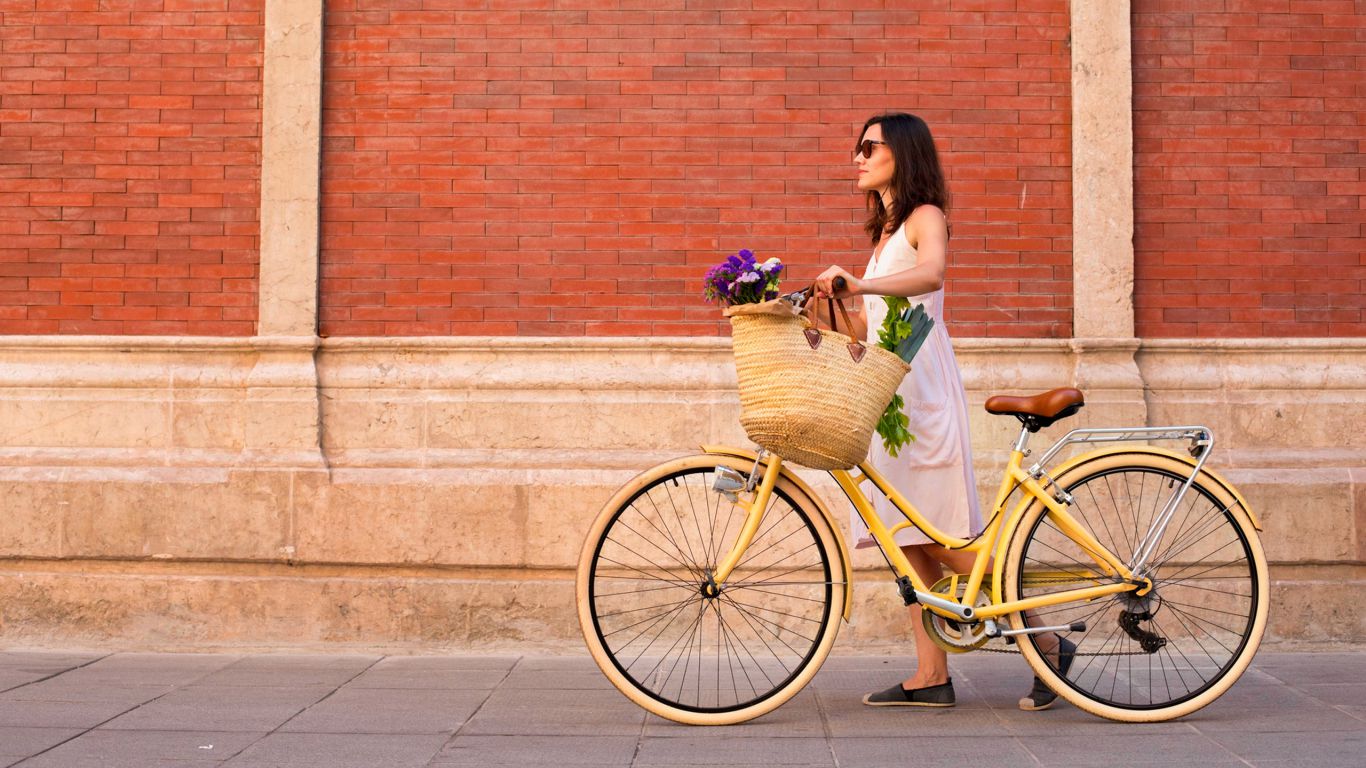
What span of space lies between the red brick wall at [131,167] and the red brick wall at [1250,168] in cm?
444

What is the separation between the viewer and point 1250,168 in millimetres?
6602

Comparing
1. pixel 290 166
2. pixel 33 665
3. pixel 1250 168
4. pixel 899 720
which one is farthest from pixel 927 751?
pixel 290 166

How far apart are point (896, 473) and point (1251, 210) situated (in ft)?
9.85

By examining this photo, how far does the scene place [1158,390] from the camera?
6.47 metres

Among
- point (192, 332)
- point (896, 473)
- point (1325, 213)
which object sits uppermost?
point (1325, 213)

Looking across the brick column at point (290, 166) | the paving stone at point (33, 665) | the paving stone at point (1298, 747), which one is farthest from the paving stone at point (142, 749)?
the paving stone at point (1298, 747)

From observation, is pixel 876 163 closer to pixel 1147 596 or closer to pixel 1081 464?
pixel 1081 464

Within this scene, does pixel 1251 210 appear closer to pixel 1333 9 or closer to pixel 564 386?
pixel 1333 9

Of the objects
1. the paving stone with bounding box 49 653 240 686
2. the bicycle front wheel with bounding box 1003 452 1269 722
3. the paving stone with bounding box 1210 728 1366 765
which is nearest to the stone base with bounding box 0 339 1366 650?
the paving stone with bounding box 49 653 240 686

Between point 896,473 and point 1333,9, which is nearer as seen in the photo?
point 896,473

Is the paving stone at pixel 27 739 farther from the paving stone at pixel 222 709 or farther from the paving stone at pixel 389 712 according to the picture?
the paving stone at pixel 389 712

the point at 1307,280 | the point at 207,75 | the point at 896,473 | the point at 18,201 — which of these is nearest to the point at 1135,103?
the point at 1307,280

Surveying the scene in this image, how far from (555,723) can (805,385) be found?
5.06 feet

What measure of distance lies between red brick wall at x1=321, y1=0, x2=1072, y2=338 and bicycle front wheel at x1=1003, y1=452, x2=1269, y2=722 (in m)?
1.08
